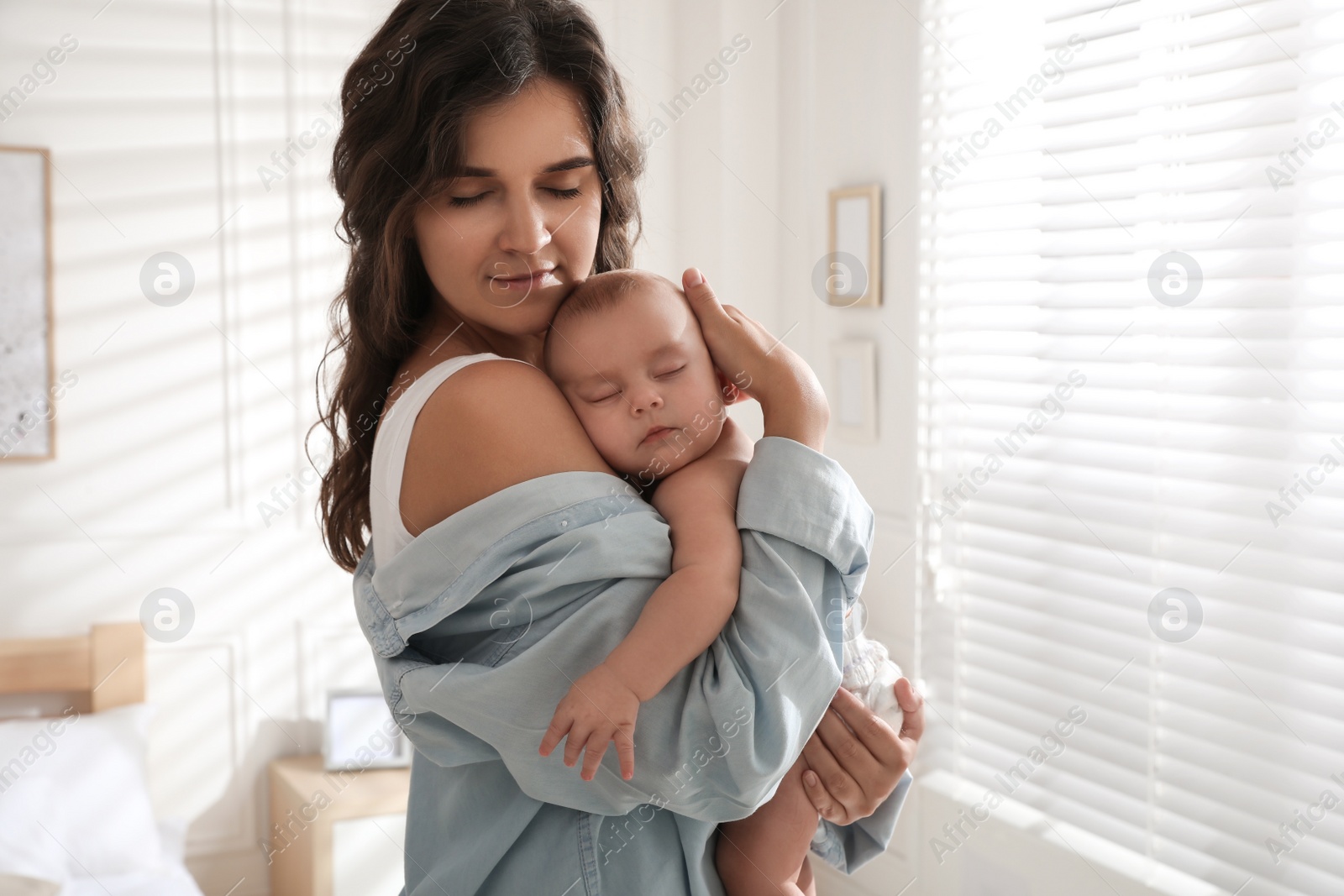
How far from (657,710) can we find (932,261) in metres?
1.88

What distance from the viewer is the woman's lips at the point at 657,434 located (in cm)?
98

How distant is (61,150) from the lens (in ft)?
8.53

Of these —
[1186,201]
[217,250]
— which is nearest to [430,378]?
[1186,201]

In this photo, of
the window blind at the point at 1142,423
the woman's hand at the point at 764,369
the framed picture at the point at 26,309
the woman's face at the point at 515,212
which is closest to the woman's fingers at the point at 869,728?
the woman's hand at the point at 764,369

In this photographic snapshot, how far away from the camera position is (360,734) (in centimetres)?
273

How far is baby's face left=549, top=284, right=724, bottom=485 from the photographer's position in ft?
3.20

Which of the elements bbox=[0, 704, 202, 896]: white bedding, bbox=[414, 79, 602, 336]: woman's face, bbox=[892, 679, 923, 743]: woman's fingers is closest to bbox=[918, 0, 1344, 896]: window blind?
bbox=[892, 679, 923, 743]: woman's fingers

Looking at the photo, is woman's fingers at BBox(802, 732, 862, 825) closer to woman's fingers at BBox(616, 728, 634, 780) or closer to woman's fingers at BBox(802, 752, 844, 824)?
woman's fingers at BBox(802, 752, 844, 824)

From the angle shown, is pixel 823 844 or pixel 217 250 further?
pixel 217 250

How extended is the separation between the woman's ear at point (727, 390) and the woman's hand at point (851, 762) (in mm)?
324

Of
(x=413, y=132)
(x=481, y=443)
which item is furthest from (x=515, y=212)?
(x=481, y=443)

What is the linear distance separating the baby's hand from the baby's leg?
266 mm

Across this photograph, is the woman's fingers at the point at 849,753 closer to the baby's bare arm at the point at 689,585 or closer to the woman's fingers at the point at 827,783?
the woman's fingers at the point at 827,783

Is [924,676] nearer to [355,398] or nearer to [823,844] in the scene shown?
[823,844]
